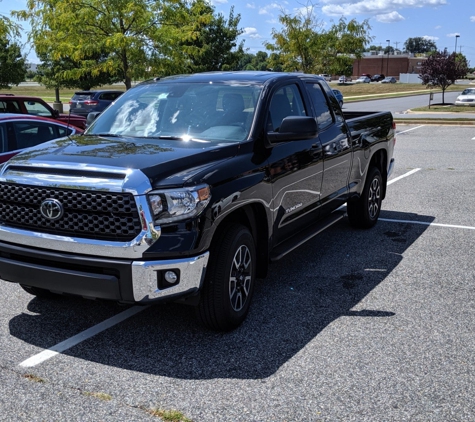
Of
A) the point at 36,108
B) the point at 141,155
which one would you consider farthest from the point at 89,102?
the point at 141,155

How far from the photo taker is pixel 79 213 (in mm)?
4023

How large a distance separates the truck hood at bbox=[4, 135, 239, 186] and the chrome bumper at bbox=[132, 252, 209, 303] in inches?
20.7

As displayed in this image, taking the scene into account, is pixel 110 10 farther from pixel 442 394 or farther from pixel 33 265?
pixel 442 394

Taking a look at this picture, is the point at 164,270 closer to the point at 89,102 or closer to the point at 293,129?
the point at 293,129

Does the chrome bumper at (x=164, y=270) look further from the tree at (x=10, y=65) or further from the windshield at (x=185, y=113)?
the tree at (x=10, y=65)

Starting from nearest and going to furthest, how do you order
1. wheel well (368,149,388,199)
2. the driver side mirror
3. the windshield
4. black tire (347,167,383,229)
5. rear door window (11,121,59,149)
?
the driver side mirror, the windshield, black tire (347,167,383,229), wheel well (368,149,388,199), rear door window (11,121,59,149)

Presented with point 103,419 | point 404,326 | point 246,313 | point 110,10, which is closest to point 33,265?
point 103,419

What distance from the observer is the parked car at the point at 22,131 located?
26.5ft

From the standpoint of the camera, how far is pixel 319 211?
6.06 metres

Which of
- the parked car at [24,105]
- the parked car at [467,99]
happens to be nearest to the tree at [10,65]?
the parked car at [24,105]

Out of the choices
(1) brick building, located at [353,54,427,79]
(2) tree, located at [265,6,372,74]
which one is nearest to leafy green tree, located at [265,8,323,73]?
(2) tree, located at [265,6,372,74]

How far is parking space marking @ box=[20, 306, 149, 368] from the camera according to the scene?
13.4 feet

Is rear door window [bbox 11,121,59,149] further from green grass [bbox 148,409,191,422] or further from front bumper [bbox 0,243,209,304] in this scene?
green grass [bbox 148,409,191,422]

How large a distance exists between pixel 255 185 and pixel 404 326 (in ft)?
5.14
